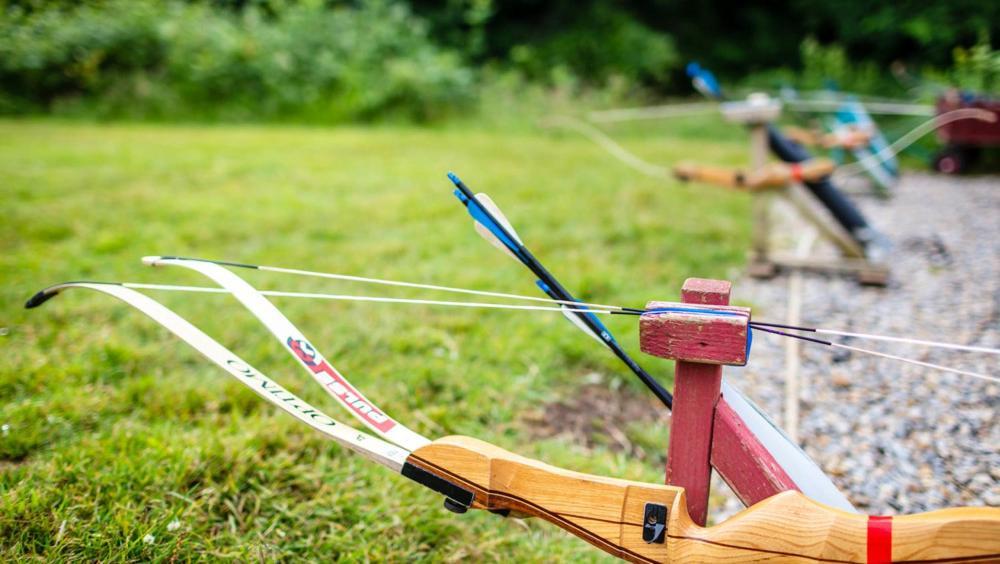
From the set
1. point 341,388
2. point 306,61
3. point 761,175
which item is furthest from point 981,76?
point 341,388

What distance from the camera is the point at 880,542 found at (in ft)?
3.84

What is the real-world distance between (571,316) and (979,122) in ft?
22.9

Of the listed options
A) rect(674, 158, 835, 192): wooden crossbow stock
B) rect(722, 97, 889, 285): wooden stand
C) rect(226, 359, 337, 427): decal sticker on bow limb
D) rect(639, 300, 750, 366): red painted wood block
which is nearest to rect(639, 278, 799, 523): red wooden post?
rect(639, 300, 750, 366): red painted wood block

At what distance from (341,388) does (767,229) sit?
366 cm

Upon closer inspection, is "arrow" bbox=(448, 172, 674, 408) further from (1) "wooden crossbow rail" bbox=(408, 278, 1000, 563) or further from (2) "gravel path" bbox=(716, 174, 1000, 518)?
(2) "gravel path" bbox=(716, 174, 1000, 518)

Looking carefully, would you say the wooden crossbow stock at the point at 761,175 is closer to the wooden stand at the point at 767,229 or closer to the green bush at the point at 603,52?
the wooden stand at the point at 767,229

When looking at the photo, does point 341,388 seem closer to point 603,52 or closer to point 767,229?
point 767,229

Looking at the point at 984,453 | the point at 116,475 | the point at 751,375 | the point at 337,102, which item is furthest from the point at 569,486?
the point at 337,102

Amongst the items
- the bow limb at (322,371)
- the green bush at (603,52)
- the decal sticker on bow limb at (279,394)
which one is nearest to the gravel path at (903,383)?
the bow limb at (322,371)

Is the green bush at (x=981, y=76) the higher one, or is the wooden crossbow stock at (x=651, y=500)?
the green bush at (x=981, y=76)

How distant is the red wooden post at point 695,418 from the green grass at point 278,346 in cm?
70

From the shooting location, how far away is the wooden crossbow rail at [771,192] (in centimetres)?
423

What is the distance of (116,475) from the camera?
1.96m

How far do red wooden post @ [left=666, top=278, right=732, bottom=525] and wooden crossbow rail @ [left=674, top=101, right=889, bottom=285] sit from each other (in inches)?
118
